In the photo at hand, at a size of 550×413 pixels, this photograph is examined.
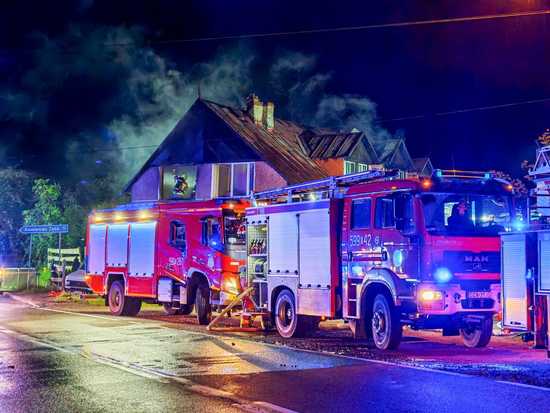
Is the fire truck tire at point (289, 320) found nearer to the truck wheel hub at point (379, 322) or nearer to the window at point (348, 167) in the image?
the truck wheel hub at point (379, 322)

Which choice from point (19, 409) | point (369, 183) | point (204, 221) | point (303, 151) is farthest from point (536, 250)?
point (303, 151)

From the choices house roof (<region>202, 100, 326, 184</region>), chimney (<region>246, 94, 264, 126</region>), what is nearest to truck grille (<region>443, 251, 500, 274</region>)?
house roof (<region>202, 100, 326, 184</region>)

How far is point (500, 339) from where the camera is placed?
52.7 feet

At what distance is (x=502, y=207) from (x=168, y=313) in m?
13.5

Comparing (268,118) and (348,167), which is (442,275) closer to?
(348,167)

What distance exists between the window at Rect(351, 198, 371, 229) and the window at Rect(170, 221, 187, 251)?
24.3ft

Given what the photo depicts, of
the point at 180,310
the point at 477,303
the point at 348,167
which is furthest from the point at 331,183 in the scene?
the point at 348,167

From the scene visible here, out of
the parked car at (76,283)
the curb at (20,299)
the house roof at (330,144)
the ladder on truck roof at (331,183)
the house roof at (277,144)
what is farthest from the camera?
the house roof at (330,144)

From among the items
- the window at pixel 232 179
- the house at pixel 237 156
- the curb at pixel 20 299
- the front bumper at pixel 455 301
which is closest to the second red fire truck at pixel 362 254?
the front bumper at pixel 455 301

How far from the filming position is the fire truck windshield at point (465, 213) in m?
13.3

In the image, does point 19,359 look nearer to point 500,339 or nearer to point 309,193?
point 309,193

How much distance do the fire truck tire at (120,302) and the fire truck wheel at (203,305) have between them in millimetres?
3952

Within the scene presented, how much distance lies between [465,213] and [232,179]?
27.5 meters

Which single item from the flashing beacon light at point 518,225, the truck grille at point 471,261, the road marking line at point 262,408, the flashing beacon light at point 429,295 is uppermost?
the flashing beacon light at point 518,225
